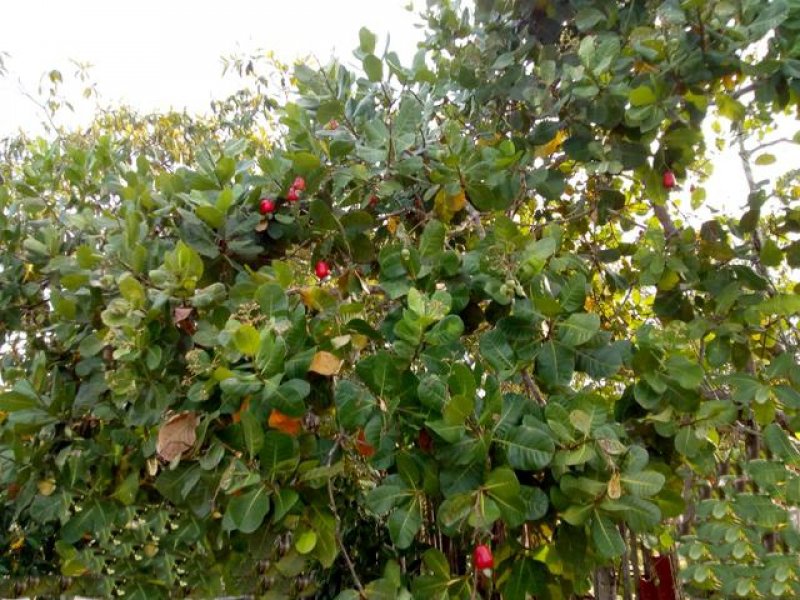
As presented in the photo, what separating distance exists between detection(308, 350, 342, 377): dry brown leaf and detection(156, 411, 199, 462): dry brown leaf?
0.27 metres

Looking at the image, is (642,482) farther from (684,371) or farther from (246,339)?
(246,339)

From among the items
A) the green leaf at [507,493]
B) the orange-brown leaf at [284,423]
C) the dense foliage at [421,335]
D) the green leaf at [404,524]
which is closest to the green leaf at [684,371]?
the dense foliage at [421,335]

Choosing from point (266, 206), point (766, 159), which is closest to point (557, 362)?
point (266, 206)

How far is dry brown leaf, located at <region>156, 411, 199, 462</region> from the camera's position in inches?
52.0

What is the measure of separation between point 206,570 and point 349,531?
468mm

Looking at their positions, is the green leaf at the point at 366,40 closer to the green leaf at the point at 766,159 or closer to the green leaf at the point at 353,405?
the green leaf at the point at 353,405

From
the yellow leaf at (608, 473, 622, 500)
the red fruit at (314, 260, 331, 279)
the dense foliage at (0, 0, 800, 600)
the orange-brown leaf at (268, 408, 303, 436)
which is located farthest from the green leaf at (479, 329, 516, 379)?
the red fruit at (314, 260, 331, 279)

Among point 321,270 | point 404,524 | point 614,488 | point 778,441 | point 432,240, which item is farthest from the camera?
point 321,270

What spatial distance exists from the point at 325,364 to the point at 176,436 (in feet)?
1.07

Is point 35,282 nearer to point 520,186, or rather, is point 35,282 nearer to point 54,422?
point 54,422

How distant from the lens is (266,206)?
5.45 ft

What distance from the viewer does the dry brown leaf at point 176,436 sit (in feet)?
4.33

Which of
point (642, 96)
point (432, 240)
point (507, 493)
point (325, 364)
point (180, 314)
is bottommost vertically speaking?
point (507, 493)

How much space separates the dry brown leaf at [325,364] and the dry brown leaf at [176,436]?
267 millimetres
